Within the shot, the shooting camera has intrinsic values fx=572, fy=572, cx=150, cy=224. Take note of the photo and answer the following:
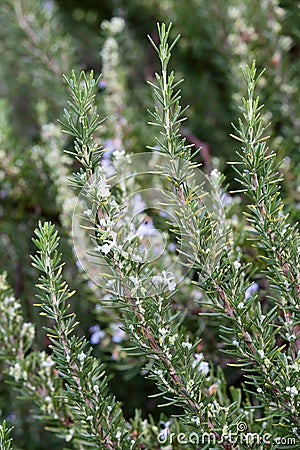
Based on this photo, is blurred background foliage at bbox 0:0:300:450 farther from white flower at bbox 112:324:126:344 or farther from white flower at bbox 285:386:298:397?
white flower at bbox 285:386:298:397

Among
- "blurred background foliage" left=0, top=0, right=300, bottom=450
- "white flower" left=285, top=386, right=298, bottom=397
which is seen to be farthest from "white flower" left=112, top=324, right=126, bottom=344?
"white flower" left=285, top=386, right=298, bottom=397

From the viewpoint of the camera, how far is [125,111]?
3.10ft

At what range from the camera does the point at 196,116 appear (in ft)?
3.59

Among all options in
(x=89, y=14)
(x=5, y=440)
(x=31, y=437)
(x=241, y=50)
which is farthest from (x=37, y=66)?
(x=5, y=440)

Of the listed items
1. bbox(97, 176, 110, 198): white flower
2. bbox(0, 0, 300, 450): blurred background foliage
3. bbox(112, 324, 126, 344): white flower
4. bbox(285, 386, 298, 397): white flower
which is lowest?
bbox(285, 386, 298, 397): white flower

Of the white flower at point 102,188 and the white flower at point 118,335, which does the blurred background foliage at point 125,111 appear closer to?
the white flower at point 118,335

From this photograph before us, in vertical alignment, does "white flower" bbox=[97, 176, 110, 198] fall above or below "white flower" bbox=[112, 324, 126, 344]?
above

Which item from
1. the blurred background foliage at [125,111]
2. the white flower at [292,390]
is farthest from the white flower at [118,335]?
the white flower at [292,390]

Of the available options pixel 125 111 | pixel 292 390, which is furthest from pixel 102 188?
pixel 125 111

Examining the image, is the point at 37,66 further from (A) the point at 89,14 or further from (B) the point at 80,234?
(B) the point at 80,234

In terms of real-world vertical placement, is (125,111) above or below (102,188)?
above

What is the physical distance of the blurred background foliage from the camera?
85cm

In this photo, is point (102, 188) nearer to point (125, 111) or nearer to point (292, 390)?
point (292, 390)

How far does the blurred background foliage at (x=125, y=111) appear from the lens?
85 centimetres
